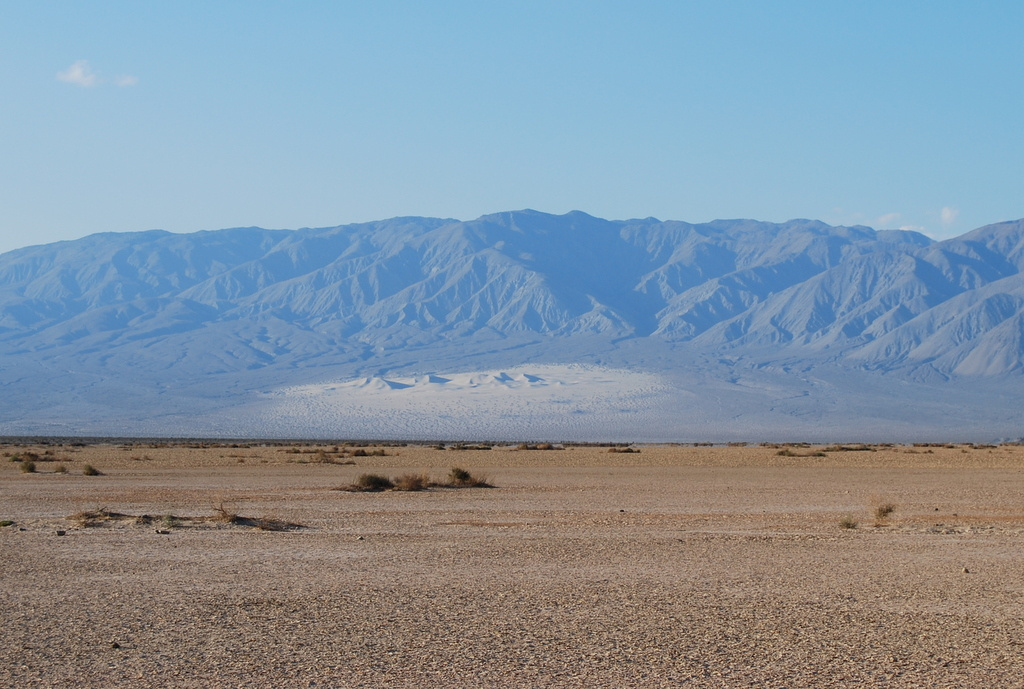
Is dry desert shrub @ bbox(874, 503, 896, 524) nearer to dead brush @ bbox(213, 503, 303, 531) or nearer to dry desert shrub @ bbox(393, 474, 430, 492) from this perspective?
dead brush @ bbox(213, 503, 303, 531)

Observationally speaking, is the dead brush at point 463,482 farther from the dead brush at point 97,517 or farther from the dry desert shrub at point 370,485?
the dead brush at point 97,517

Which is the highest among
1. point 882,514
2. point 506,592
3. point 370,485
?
point 882,514

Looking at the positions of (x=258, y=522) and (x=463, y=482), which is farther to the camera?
(x=463, y=482)

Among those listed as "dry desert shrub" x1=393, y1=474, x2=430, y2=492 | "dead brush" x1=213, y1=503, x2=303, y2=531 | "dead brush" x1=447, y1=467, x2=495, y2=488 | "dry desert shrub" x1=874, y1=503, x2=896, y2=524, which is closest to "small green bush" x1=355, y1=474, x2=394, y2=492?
"dry desert shrub" x1=393, y1=474, x2=430, y2=492

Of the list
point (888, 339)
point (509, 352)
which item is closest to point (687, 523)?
point (509, 352)

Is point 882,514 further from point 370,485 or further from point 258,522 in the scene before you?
point 370,485

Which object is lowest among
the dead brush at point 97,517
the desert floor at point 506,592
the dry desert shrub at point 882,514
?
the desert floor at point 506,592

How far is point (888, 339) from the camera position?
17600 centimetres

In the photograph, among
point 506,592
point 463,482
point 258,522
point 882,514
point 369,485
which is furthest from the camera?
point 463,482

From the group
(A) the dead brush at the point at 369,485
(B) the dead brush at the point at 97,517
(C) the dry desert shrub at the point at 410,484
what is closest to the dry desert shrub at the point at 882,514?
(C) the dry desert shrub at the point at 410,484

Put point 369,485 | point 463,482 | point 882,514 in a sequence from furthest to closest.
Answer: point 463,482
point 369,485
point 882,514

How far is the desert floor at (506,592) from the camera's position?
8836 millimetres

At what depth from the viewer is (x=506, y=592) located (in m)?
11.9

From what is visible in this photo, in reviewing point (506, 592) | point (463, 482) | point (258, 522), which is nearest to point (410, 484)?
point (463, 482)
